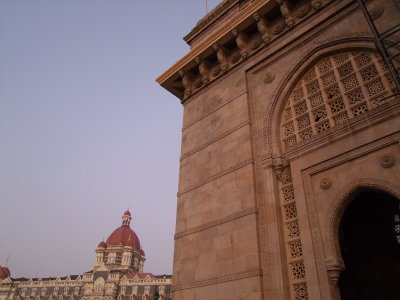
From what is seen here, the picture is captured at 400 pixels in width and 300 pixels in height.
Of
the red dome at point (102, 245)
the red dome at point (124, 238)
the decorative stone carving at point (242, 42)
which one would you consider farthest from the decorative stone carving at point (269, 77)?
the red dome at point (102, 245)

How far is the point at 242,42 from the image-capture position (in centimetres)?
834

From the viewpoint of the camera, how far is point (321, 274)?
5086mm

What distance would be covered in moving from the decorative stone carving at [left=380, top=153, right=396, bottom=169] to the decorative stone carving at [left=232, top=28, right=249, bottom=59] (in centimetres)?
427

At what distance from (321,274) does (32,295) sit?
2702 inches

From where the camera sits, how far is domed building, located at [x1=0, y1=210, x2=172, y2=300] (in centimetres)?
5409

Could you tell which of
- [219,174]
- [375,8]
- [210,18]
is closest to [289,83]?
[375,8]

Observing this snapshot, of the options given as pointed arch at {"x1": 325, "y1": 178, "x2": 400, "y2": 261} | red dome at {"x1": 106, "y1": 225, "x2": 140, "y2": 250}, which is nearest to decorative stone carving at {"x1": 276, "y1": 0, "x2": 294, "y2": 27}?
pointed arch at {"x1": 325, "y1": 178, "x2": 400, "y2": 261}

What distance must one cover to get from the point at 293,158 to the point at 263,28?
338 cm

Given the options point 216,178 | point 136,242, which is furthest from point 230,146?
point 136,242

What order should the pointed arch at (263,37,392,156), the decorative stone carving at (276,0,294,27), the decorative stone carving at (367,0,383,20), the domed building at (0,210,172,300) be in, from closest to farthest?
the decorative stone carving at (367,0,383,20), the pointed arch at (263,37,392,156), the decorative stone carving at (276,0,294,27), the domed building at (0,210,172,300)

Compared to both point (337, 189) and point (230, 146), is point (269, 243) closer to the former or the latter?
point (337, 189)

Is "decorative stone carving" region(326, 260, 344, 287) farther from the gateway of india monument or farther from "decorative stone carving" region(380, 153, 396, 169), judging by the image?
"decorative stone carving" region(380, 153, 396, 169)

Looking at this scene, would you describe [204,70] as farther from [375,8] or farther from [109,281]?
[109,281]

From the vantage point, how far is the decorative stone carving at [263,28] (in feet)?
25.9
